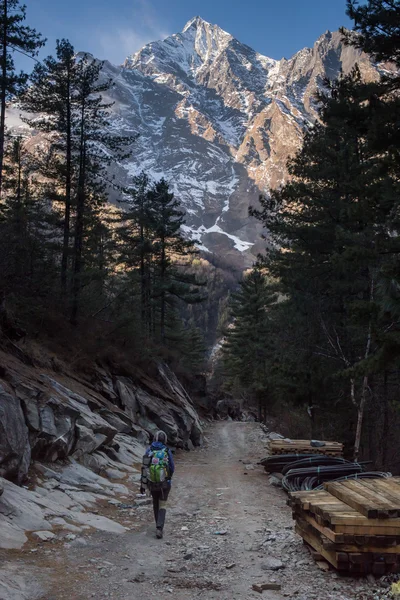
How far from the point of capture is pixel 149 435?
1705 centimetres

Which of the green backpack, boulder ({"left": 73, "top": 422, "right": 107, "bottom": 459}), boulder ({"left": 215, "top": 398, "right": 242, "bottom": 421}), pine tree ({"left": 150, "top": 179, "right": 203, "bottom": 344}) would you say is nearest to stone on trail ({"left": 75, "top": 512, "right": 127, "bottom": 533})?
the green backpack

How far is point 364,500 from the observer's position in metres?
5.99

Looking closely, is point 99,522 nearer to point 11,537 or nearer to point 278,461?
point 11,537

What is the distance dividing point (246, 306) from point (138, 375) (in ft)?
76.2

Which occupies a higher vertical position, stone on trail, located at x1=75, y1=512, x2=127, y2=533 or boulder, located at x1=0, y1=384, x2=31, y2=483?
boulder, located at x1=0, y1=384, x2=31, y2=483

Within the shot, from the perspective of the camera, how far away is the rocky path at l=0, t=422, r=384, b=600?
210 inches

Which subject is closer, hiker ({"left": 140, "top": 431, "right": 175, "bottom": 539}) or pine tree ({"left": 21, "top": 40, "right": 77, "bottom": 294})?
hiker ({"left": 140, "top": 431, "right": 175, "bottom": 539})

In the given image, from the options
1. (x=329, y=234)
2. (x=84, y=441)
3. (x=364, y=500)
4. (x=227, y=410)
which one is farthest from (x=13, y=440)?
(x=227, y=410)

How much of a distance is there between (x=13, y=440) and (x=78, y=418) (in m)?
3.84

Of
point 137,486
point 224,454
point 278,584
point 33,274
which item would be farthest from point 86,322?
point 278,584

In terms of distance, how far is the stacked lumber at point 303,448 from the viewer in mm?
14712

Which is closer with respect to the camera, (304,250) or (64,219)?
(304,250)

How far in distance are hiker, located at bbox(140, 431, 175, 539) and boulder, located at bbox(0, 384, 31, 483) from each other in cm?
208

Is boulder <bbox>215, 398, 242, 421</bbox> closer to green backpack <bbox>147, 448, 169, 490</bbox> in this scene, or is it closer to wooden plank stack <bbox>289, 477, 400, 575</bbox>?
green backpack <bbox>147, 448, 169, 490</bbox>
